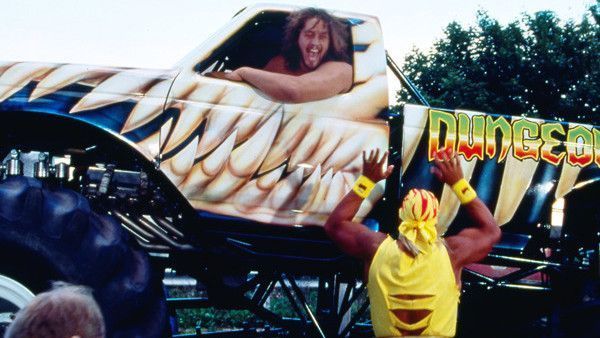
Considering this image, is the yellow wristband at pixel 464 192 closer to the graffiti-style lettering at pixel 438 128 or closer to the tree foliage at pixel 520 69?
the graffiti-style lettering at pixel 438 128

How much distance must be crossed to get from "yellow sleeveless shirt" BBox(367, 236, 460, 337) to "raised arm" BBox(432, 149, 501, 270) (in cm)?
26

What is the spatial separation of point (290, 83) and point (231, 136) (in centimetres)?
49

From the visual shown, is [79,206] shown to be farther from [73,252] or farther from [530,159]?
[530,159]

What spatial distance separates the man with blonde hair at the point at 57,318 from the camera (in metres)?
2.03

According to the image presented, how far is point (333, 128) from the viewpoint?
5242 millimetres

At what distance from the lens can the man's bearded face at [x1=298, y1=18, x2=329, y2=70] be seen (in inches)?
210

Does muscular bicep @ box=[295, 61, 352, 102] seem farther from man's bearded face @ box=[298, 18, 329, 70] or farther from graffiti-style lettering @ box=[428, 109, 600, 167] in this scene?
graffiti-style lettering @ box=[428, 109, 600, 167]

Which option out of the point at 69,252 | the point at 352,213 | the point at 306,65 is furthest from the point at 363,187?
the point at 69,252

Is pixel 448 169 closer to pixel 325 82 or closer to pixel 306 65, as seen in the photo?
pixel 325 82

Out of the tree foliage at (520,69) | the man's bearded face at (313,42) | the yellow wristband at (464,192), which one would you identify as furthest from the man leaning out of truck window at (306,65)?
the tree foliage at (520,69)

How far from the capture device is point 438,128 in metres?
5.34

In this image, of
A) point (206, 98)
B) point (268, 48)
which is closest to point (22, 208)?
point (206, 98)

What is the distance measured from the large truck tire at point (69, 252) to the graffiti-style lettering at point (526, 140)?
2.43m

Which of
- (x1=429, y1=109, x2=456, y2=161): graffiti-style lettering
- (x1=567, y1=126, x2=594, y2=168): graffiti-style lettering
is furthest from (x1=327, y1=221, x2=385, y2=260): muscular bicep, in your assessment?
(x1=567, y1=126, x2=594, y2=168): graffiti-style lettering
